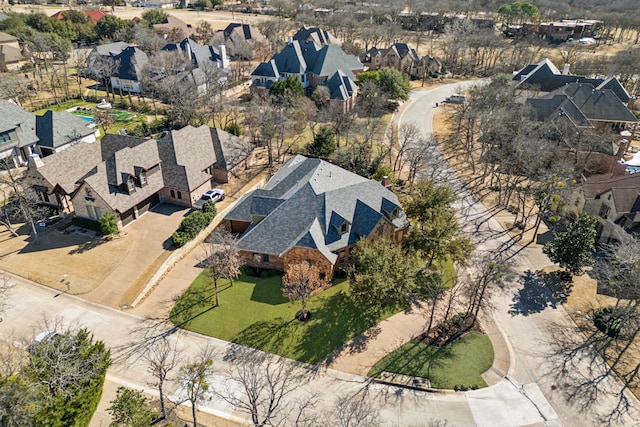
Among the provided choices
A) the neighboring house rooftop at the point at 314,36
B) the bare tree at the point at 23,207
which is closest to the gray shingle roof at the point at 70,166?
the bare tree at the point at 23,207

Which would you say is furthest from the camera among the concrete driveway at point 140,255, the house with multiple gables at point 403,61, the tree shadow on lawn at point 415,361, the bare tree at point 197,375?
the house with multiple gables at point 403,61

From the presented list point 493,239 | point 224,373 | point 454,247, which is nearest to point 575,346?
point 454,247

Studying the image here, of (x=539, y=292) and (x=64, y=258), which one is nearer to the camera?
(x=539, y=292)

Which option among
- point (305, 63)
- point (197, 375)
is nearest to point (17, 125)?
point (197, 375)

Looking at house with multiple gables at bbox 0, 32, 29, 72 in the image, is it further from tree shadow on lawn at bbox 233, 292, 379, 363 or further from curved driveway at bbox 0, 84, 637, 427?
tree shadow on lawn at bbox 233, 292, 379, 363

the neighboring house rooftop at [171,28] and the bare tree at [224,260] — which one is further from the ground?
the neighboring house rooftop at [171,28]

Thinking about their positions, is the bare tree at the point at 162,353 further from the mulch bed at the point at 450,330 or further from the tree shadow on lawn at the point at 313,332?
the mulch bed at the point at 450,330

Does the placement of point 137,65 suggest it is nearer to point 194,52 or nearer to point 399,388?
point 194,52
